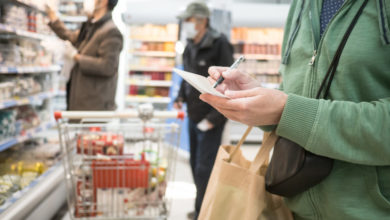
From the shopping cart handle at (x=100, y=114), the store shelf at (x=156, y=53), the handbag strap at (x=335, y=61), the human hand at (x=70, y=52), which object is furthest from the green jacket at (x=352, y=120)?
the store shelf at (x=156, y=53)

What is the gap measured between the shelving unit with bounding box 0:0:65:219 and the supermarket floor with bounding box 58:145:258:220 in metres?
0.40

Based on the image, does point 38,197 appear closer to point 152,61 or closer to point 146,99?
point 146,99

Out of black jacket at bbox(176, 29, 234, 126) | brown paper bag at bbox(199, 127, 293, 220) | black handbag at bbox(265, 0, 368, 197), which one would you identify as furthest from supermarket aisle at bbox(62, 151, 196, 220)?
black handbag at bbox(265, 0, 368, 197)

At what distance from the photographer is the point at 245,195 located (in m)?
0.90

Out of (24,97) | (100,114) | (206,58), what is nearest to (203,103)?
(206,58)

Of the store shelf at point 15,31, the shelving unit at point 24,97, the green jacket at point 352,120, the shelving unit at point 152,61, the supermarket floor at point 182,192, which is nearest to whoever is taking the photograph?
the green jacket at point 352,120

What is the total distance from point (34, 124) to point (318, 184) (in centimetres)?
317

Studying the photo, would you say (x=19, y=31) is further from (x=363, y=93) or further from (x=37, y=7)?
(x=363, y=93)

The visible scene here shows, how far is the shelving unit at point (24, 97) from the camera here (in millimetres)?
2252

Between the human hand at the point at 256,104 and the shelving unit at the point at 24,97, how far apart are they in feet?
5.70

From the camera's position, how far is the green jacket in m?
0.69

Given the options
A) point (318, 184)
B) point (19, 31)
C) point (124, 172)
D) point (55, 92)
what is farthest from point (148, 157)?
point (55, 92)

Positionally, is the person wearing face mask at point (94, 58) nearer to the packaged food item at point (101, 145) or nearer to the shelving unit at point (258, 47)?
the packaged food item at point (101, 145)

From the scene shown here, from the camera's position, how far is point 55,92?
13.3 ft
